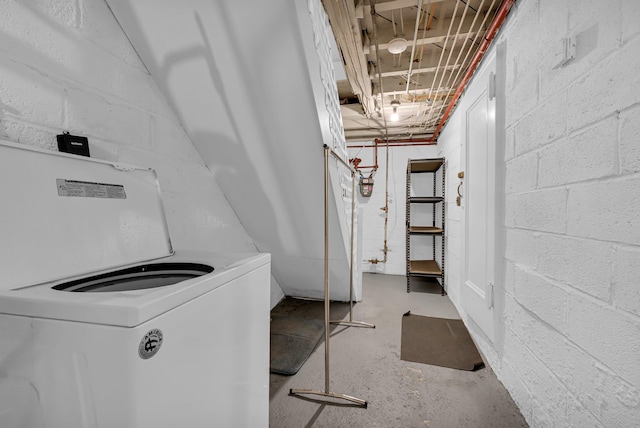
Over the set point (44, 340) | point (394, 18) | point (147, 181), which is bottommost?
point (44, 340)

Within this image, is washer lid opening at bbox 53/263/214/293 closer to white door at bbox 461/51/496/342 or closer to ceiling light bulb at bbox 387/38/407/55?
white door at bbox 461/51/496/342

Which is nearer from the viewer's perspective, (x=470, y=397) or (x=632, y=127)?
(x=632, y=127)

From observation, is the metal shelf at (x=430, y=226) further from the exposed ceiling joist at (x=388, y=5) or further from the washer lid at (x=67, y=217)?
the washer lid at (x=67, y=217)

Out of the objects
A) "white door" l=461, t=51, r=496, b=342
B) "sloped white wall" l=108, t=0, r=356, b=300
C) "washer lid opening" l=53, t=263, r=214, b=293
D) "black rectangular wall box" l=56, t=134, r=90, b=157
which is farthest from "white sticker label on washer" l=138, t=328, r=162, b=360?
"white door" l=461, t=51, r=496, b=342

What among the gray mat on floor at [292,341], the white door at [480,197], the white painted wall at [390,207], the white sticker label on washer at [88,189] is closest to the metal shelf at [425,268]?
the white painted wall at [390,207]

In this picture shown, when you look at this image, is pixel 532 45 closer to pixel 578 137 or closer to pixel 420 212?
pixel 578 137

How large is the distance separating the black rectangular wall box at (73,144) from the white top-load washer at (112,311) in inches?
3.0

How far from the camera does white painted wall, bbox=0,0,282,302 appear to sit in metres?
0.81

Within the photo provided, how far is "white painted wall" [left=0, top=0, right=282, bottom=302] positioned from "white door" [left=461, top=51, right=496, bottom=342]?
1.69 meters

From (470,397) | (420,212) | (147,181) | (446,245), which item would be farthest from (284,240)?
(420,212)

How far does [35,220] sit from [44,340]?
37 centimetres

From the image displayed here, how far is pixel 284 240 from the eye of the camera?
215 cm

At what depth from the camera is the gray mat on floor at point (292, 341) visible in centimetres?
172

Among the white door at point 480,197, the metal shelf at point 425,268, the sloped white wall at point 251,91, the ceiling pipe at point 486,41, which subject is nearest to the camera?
the sloped white wall at point 251,91
